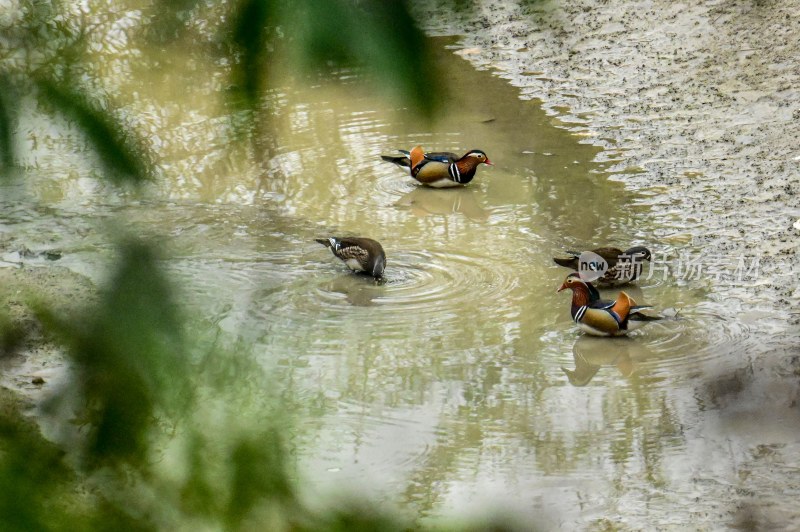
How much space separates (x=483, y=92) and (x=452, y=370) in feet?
18.3

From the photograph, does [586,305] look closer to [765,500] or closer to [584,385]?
[584,385]

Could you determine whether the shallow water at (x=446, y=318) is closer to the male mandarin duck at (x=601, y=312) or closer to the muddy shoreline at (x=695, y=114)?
the male mandarin duck at (x=601, y=312)

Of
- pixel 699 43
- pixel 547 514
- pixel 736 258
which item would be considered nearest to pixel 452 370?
pixel 547 514

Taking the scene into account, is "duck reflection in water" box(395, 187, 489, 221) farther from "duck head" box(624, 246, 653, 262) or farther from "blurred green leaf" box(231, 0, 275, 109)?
"blurred green leaf" box(231, 0, 275, 109)

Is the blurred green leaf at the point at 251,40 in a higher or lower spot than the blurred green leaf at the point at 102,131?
higher

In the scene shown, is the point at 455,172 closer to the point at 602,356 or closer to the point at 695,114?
the point at 695,114

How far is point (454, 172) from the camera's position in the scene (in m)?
8.27

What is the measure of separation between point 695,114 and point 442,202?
2.53m

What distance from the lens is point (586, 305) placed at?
5.73 metres

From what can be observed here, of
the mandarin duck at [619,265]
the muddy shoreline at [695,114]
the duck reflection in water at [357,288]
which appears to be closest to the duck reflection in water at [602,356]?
the mandarin duck at [619,265]

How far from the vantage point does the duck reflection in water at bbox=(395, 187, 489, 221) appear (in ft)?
26.3

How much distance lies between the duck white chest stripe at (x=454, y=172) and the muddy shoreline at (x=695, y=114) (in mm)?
898

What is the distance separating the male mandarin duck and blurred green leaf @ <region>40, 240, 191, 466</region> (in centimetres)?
456

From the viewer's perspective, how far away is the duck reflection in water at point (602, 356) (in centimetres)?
539
